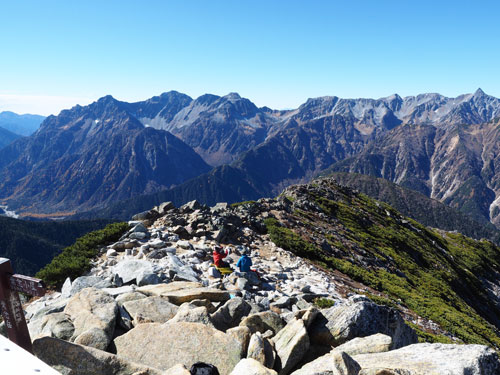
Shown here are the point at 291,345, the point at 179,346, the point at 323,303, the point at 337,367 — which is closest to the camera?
the point at 337,367

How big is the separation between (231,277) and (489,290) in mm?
64576

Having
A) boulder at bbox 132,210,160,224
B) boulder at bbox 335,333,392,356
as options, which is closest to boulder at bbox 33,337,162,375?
boulder at bbox 335,333,392,356

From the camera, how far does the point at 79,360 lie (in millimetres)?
7996

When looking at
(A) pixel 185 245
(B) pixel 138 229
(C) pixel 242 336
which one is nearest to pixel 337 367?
(C) pixel 242 336

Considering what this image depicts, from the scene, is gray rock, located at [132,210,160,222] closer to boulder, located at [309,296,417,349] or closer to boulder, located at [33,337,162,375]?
boulder, located at [309,296,417,349]

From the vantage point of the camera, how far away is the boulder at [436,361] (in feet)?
23.8

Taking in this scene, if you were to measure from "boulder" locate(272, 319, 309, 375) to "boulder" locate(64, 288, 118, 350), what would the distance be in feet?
16.9

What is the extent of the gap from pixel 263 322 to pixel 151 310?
4312 millimetres

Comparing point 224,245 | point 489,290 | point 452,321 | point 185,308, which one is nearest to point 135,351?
point 185,308

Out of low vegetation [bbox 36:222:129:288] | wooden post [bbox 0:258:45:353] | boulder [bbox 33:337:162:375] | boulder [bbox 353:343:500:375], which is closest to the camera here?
wooden post [bbox 0:258:45:353]

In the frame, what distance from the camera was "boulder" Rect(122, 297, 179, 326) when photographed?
11727 millimetres

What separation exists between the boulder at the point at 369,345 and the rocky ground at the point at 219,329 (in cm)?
3

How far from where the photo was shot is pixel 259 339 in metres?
9.39

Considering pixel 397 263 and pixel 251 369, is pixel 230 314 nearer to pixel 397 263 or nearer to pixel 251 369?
pixel 251 369
